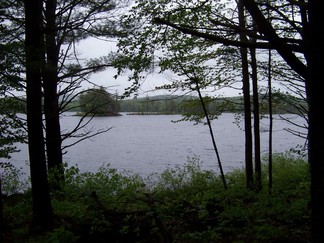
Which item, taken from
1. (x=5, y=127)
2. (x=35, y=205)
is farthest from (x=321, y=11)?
(x=5, y=127)

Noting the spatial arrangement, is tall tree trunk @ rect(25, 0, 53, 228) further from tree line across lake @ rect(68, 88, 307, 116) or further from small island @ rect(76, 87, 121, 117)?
small island @ rect(76, 87, 121, 117)

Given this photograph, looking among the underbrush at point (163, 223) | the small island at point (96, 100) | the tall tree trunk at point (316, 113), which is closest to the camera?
the tall tree trunk at point (316, 113)

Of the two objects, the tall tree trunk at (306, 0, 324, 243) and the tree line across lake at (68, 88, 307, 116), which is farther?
the tree line across lake at (68, 88, 307, 116)

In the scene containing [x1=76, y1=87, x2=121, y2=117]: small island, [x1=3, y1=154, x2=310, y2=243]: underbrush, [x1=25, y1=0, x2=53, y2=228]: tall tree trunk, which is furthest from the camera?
[x1=76, y1=87, x2=121, y2=117]: small island

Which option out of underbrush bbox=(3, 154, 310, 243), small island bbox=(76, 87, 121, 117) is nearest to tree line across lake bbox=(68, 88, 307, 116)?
small island bbox=(76, 87, 121, 117)

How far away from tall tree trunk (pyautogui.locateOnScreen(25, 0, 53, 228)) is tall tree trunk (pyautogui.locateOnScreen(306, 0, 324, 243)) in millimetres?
4464

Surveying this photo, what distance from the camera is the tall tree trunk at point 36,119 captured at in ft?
18.9

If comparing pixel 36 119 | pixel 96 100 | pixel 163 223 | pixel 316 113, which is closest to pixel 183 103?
pixel 96 100

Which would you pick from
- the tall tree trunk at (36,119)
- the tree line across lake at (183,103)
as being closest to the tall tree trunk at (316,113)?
the tall tree trunk at (36,119)

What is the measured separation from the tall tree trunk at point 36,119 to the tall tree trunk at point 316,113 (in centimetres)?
446

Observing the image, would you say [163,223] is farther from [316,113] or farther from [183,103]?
[183,103]

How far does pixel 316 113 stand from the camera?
3373 millimetres

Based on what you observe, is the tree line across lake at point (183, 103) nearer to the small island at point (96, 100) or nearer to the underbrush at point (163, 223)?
the small island at point (96, 100)

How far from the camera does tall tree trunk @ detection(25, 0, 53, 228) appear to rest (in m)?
5.76
